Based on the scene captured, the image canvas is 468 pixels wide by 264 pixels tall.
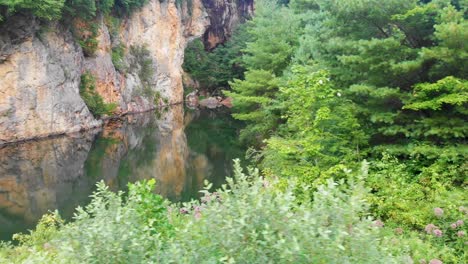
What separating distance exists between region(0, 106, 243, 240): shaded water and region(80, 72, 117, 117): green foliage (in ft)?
4.56

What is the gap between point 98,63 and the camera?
32.1m

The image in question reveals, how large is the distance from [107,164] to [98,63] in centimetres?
1464

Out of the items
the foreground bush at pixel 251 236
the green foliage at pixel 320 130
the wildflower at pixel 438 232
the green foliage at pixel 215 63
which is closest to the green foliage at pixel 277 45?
the green foliage at pixel 320 130

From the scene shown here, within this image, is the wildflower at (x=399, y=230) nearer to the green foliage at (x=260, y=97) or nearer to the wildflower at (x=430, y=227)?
the wildflower at (x=430, y=227)

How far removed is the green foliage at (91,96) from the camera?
99.3ft

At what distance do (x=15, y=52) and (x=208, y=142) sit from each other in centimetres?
1193

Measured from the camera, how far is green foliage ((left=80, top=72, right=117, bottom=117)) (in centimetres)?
3027

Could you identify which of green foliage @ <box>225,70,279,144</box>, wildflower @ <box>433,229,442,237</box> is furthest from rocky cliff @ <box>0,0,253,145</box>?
wildflower @ <box>433,229,442,237</box>

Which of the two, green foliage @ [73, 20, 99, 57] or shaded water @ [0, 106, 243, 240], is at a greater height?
green foliage @ [73, 20, 99, 57]

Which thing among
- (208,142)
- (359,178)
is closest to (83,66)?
(208,142)

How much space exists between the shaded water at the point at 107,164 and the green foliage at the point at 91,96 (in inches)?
54.7

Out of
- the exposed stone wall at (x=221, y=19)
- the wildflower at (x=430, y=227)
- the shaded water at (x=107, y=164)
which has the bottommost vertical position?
the shaded water at (x=107, y=164)

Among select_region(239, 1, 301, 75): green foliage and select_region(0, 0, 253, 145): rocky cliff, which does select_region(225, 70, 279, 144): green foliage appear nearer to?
select_region(239, 1, 301, 75): green foliage

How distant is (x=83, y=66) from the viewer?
30891 millimetres
